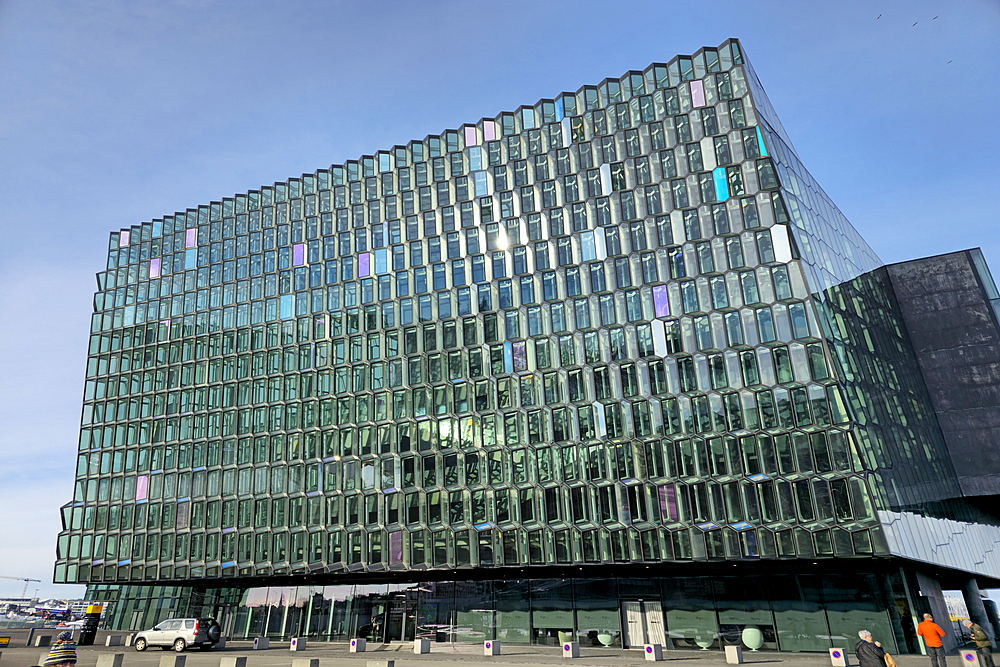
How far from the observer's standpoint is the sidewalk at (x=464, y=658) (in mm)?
30531

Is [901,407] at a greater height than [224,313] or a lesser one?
lesser

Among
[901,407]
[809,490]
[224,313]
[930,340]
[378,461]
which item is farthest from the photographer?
[224,313]

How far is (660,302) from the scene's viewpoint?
1613 inches

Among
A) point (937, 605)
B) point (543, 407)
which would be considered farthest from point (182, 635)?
point (937, 605)

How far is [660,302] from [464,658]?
2163 centimetres

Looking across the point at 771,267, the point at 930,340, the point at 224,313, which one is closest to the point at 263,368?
the point at 224,313

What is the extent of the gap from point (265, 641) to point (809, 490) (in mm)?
32685

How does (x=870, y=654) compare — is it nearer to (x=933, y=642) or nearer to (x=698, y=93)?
(x=933, y=642)

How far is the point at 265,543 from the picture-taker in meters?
48.4

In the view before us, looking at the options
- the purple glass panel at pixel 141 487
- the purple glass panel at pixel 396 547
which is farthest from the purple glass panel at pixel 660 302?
the purple glass panel at pixel 141 487

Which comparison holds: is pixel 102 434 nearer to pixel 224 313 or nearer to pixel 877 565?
pixel 224 313

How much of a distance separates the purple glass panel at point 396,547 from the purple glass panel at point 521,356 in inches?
492

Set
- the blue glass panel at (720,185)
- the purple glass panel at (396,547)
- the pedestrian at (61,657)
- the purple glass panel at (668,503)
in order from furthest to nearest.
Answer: the purple glass panel at (396,547), the blue glass panel at (720,185), the purple glass panel at (668,503), the pedestrian at (61,657)

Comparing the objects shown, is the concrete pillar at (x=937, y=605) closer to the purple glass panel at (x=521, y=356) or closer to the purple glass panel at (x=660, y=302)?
the purple glass panel at (x=660, y=302)
